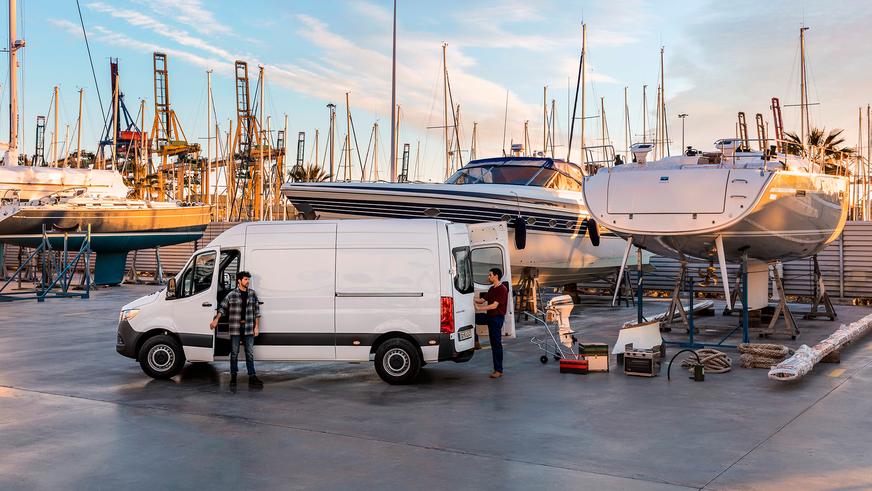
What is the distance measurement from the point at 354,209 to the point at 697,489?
45.5ft

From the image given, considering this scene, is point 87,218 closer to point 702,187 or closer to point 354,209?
point 354,209

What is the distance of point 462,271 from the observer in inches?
457

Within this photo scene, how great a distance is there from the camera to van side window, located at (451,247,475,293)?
450 inches

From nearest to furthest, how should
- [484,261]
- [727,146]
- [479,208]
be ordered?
[727,146], [484,261], [479,208]

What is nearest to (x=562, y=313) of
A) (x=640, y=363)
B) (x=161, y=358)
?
(x=640, y=363)

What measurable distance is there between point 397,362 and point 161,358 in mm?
3343

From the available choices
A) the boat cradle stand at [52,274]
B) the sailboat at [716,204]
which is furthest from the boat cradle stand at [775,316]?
the boat cradle stand at [52,274]

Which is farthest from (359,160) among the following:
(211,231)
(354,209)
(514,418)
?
(514,418)

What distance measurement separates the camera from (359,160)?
2288 inches

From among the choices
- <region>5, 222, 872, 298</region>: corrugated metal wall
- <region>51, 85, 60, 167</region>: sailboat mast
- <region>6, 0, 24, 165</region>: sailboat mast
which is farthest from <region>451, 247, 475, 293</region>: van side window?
<region>51, 85, 60, 167</region>: sailboat mast

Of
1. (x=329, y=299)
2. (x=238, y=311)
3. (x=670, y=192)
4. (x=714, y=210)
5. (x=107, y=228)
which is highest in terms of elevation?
(x=107, y=228)

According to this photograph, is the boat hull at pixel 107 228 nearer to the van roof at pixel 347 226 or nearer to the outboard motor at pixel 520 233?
the outboard motor at pixel 520 233

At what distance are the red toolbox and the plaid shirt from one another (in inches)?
178

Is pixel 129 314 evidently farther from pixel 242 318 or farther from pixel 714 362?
pixel 714 362
